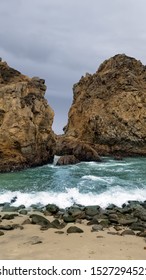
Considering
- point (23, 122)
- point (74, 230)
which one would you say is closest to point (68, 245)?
point (74, 230)

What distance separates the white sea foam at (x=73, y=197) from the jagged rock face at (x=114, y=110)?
38893mm

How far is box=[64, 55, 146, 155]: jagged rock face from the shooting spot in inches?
2447

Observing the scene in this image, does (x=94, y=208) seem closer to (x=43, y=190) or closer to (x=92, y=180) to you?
(x=43, y=190)

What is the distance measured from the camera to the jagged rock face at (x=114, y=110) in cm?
6216

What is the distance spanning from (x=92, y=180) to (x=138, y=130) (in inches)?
1441

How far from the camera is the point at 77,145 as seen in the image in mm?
49000

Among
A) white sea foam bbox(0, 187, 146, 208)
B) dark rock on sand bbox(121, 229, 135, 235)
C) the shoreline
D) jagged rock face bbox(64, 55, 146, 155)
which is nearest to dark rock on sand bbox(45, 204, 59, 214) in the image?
the shoreline

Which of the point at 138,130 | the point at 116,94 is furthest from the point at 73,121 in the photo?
the point at 138,130

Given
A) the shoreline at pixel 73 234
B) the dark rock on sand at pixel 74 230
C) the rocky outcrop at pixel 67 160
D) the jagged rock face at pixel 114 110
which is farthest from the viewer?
the jagged rock face at pixel 114 110

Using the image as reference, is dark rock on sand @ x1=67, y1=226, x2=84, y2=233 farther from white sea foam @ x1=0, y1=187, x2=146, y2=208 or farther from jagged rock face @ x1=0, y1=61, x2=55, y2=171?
jagged rock face @ x1=0, y1=61, x2=55, y2=171

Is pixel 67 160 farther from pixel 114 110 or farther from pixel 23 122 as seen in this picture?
pixel 114 110

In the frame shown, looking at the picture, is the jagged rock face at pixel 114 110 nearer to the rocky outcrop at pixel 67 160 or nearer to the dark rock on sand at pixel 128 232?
the rocky outcrop at pixel 67 160

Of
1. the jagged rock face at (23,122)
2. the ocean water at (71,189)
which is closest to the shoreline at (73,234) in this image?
the ocean water at (71,189)
